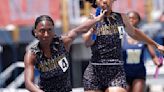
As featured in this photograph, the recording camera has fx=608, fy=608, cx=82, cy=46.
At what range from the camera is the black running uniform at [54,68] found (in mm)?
6066

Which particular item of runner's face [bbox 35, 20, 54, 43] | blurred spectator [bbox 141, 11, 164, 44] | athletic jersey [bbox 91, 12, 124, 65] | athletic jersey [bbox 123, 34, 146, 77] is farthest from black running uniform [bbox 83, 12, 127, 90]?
blurred spectator [bbox 141, 11, 164, 44]

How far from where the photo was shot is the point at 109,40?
258 inches

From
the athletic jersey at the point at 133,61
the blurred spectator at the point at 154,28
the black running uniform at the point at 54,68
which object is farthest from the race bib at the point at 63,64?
the blurred spectator at the point at 154,28

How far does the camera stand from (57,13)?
51.0 feet

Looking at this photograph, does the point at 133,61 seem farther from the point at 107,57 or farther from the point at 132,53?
the point at 107,57

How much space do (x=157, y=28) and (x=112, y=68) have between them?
23.5 feet

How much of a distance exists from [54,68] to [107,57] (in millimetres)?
771

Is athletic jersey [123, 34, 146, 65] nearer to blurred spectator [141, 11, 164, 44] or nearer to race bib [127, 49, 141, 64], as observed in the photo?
race bib [127, 49, 141, 64]

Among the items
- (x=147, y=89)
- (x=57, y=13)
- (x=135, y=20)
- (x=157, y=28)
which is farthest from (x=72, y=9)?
(x=135, y=20)

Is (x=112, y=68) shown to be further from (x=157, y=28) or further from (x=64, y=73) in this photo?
(x=157, y=28)

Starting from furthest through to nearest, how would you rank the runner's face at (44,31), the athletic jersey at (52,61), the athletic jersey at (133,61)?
the athletic jersey at (133,61) → the athletic jersey at (52,61) → the runner's face at (44,31)

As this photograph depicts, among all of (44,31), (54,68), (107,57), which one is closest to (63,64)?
(54,68)

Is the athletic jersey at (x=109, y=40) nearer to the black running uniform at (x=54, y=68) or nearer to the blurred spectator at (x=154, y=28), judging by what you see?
the black running uniform at (x=54, y=68)

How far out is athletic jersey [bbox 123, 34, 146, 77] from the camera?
7977 mm
